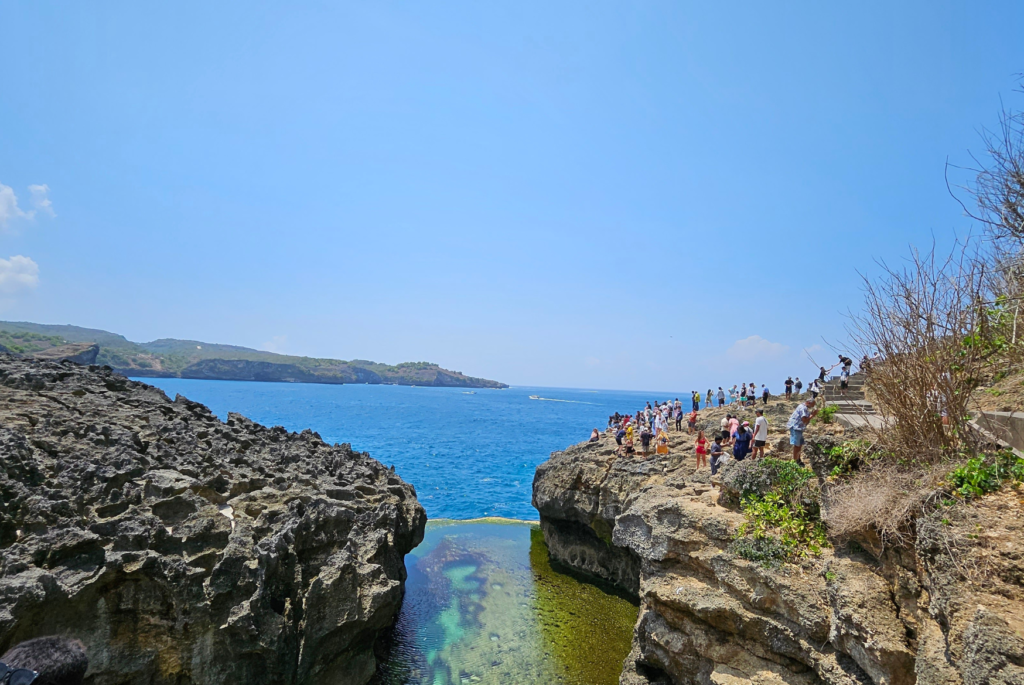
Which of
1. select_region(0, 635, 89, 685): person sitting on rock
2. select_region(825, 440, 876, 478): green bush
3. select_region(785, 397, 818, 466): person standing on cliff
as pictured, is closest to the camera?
select_region(0, 635, 89, 685): person sitting on rock

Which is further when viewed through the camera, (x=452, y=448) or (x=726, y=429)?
(x=452, y=448)

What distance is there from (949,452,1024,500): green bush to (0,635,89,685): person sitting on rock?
36.7ft

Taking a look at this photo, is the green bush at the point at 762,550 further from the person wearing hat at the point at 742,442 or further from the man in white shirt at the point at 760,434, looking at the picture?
the man in white shirt at the point at 760,434

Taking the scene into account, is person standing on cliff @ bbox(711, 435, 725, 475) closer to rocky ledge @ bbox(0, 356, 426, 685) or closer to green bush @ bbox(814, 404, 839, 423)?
green bush @ bbox(814, 404, 839, 423)

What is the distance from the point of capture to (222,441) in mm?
17000

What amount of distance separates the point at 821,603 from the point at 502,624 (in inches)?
447

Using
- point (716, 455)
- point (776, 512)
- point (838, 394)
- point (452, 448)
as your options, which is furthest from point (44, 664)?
point (452, 448)

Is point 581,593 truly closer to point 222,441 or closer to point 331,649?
point 331,649

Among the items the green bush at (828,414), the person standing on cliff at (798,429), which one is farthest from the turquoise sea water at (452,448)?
the person standing on cliff at (798,429)

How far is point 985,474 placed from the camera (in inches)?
319

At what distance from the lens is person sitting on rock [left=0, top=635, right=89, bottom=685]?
8.30 ft

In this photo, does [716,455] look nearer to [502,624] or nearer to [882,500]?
[882,500]

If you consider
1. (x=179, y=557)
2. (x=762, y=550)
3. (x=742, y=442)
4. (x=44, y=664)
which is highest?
(x=742, y=442)

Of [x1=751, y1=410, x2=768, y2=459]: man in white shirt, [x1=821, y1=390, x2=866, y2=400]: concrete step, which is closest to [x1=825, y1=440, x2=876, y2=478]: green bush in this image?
[x1=751, y1=410, x2=768, y2=459]: man in white shirt
